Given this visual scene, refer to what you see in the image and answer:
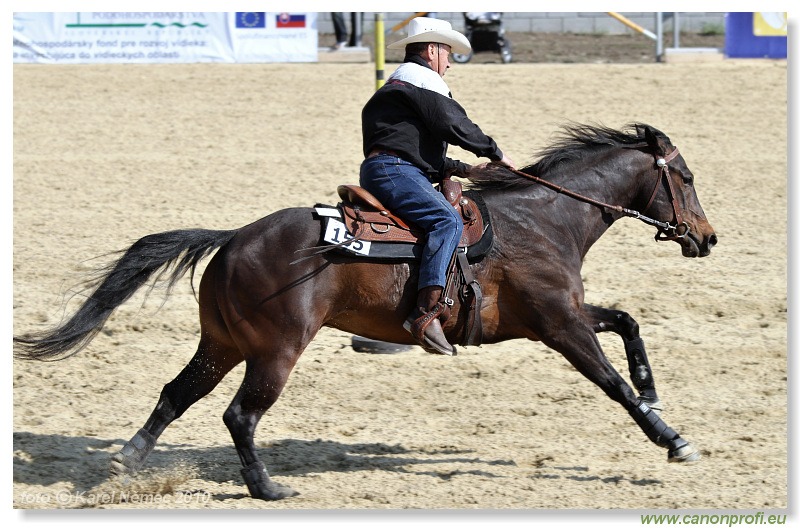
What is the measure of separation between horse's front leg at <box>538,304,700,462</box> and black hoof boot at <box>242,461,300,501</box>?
5.75 feet

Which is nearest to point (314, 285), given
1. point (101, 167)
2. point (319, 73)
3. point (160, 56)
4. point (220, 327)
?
point (220, 327)

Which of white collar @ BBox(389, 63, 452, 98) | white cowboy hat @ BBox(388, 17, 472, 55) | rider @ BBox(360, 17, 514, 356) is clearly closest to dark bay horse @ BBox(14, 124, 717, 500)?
rider @ BBox(360, 17, 514, 356)

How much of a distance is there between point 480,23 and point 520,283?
10.9m

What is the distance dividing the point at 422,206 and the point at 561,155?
1157 millimetres

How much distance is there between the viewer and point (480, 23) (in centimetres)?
1638

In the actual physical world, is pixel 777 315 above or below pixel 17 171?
below

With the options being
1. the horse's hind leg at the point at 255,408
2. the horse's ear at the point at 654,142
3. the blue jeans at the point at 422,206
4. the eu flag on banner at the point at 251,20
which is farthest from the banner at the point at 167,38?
the horse's hind leg at the point at 255,408

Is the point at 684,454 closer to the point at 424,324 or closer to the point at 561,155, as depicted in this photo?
the point at 424,324

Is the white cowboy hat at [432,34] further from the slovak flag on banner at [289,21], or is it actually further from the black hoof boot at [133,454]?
the slovak flag on banner at [289,21]

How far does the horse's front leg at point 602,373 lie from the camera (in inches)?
239

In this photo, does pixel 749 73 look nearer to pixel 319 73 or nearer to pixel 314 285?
pixel 319 73

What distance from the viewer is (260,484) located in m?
5.88

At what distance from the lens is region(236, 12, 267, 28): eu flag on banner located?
51.4 ft

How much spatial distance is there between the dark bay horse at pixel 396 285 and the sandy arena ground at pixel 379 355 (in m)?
0.40
